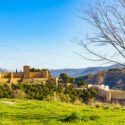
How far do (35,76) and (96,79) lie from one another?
34.5 meters

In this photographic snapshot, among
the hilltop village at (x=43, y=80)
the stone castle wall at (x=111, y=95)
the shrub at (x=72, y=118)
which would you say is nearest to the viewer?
the shrub at (x=72, y=118)

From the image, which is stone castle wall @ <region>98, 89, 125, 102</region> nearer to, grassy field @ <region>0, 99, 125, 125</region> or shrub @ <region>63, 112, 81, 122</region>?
grassy field @ <region>0, 99, 125, 125</region>

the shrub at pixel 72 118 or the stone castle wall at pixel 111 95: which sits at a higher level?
the shrub at pixel 72 118

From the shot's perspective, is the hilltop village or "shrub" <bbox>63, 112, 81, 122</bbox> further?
the hilltop village

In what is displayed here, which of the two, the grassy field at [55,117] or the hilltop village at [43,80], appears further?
the hilltop village at [43,80]

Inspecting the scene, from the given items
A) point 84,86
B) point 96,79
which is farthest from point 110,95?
point 96,79

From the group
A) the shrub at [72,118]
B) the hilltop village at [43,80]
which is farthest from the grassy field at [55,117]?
the hilltop village at [43,80]

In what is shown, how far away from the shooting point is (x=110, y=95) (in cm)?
2405

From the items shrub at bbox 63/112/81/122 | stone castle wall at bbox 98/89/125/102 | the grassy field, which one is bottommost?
stone castle wall at bbox 98/89/125/102

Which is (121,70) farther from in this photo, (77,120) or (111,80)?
(111,80)

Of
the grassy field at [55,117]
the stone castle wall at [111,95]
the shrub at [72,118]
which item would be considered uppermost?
the shrub at [72,118]

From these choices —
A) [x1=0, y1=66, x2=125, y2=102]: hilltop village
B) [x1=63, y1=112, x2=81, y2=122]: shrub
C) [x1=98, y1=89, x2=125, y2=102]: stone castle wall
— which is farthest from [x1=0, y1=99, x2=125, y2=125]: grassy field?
[x1=0, y1=66, x2=125, y2=102]: hilltop village

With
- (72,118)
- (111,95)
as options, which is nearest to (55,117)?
(72,118)

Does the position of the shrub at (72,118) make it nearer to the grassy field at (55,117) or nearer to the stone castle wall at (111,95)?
the grassy field at (55,117)
